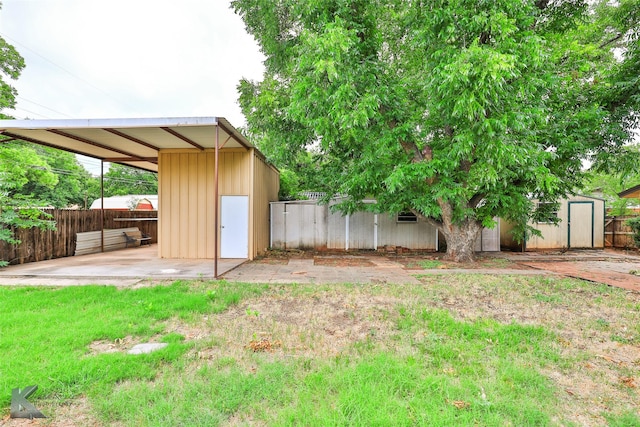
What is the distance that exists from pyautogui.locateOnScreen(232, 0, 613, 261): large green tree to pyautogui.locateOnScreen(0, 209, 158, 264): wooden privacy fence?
20.3 feet

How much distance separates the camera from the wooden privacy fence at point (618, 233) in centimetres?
1059

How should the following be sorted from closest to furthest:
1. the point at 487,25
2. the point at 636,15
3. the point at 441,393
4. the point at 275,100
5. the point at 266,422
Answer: the point at 266,422 → the point at 441,393 → the point at 487,25 → the point at 636,15 → the point at 275,100

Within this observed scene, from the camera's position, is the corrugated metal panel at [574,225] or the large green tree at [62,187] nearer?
the corrugated metal panel at [574,225]

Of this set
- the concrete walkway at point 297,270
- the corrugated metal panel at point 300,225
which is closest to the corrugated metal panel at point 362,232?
the corrugated metal panel at point 300,225

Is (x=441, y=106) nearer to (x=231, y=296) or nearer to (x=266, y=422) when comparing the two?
(x=231, y=296)

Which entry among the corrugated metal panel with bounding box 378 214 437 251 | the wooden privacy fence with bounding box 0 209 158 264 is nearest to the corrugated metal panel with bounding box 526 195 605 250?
the corrugated metal panel with bounding box 378 214 437 251

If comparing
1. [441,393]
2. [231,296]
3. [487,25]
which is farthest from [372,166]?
[441,393]

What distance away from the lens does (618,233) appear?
35.7 ft

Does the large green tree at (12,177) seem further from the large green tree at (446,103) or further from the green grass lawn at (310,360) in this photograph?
the large green tree at (446,103)

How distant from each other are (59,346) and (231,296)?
2.03m

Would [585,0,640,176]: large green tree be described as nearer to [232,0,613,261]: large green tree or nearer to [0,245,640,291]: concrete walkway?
[232,0,613,261]: large green tree

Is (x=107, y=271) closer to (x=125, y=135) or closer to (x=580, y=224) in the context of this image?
(x=125, y=135)

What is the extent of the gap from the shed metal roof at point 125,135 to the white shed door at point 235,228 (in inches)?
65.8

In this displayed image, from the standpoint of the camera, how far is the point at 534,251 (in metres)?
10.2
